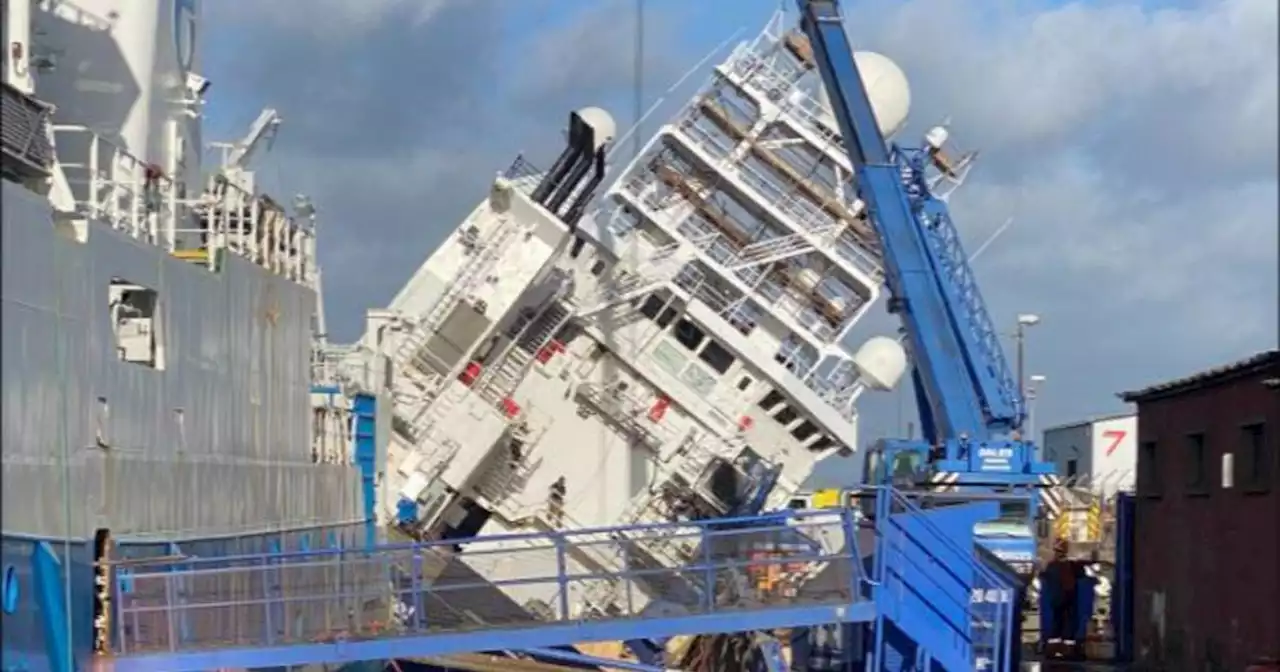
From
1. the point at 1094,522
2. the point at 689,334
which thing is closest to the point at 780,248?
the point at 689,334

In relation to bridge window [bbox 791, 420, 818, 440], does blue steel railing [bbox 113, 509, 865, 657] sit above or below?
below

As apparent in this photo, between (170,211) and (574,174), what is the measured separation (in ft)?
59.3

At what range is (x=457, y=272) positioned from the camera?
33.4 meters

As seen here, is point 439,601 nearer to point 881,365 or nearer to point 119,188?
point 119,188

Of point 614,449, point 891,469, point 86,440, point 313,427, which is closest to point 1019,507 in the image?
point 891,469

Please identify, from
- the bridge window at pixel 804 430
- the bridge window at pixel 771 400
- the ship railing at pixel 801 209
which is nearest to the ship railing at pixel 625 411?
the bridge window at pixel 771 400

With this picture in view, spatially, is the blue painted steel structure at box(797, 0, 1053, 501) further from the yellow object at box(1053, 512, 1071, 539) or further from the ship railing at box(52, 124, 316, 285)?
the yellow object at box(1053, 512, 1071, 539)

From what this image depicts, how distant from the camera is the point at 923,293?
83.9 ft

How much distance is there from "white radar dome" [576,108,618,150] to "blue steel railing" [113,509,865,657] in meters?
22.2

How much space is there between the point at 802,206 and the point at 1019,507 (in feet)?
40.7

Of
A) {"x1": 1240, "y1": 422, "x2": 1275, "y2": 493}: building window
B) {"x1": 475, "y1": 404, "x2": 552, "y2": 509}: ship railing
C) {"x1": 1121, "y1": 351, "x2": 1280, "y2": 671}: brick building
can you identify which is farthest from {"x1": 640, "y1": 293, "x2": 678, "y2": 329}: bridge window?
{"x1": 1240, "y1": 422, "x2": 1275, "y2": 493}: building window

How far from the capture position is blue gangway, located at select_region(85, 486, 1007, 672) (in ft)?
43.3

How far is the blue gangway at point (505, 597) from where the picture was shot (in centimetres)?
1319

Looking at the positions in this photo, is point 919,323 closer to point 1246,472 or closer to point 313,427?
point 1246,472
